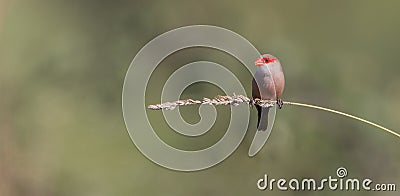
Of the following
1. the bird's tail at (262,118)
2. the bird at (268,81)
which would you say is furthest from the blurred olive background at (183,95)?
the bird at (268,81)

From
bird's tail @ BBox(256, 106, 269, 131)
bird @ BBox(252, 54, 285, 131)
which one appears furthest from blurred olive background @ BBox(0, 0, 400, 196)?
bird @ BBox(252, 54, 285, 131)

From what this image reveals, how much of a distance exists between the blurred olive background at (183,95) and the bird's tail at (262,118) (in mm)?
78

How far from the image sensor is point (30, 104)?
133 centimetres

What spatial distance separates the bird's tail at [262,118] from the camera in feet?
3.63

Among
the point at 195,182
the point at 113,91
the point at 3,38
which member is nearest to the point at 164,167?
the point at 195,182

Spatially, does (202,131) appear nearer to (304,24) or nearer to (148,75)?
(148,75)

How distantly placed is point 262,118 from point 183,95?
0.67 ft

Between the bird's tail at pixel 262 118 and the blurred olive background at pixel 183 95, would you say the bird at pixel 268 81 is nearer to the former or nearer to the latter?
the bird's tail at pixel 262 118

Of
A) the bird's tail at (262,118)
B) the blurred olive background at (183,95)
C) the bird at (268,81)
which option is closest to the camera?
the bird at (268,81)

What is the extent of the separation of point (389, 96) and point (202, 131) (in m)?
0.39

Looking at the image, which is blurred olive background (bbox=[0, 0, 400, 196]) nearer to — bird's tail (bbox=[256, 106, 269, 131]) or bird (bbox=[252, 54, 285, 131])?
bird's tail (bbox=[256, 106, 269, 131])

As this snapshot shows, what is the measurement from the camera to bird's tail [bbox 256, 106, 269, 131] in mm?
1105

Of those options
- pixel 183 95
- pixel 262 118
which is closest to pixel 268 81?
pixel 262 118

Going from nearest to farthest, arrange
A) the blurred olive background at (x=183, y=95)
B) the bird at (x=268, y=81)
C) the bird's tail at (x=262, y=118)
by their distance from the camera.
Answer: the bird at (x=268, y=81), the bird's tail at (x=262, y=118), the blurred olive background at (x=183, y=95)
